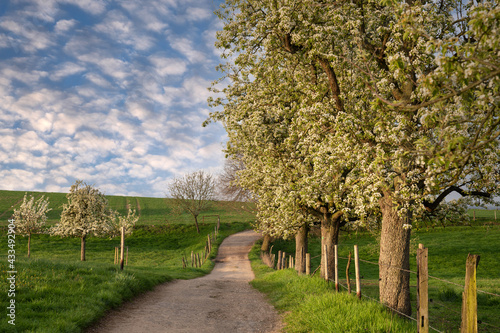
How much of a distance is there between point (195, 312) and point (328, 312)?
16.3ft

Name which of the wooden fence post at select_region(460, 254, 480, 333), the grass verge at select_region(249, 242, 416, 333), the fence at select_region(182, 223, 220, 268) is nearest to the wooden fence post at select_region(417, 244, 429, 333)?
the grass verge at select_region(249, 242, 416, 333)

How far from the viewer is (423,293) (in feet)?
26.7

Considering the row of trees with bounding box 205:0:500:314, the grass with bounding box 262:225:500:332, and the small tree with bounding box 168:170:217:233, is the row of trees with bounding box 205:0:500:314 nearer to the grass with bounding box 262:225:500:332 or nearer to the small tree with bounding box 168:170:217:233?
the grass with bounding box 262:225:500:332

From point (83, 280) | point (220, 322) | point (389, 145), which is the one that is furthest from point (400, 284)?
point (83, 280)

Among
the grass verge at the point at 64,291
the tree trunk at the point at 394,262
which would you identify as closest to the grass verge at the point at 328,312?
the tree trunk at the point at 394,262

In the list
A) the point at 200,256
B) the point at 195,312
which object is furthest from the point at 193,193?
the point at 195,312

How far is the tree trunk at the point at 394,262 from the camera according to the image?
11516 millimetres

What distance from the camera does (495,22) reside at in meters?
5.39

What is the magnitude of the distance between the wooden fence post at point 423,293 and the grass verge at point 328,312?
35 cm

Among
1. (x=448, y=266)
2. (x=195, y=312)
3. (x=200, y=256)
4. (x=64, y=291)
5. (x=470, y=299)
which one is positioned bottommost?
(x=448, y=266)

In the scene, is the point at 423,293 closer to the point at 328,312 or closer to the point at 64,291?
the point at 328,312

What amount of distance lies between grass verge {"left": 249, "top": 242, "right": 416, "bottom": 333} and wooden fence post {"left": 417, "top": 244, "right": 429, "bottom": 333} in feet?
1.13

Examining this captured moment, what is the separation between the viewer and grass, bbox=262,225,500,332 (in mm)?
→ 17078

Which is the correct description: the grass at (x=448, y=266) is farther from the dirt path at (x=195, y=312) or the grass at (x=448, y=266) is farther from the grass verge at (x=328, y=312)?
the dirt path at (x=195, y=312)
